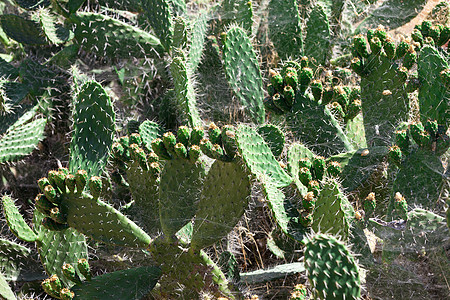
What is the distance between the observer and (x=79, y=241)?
2549mm

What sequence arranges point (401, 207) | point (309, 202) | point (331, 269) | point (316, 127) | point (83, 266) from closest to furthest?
point (331, 269), point (401, 207), point (309, 202), point (83, 266), point (316, 127)

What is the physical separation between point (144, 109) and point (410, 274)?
6.72 ft

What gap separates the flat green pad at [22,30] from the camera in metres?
3.66

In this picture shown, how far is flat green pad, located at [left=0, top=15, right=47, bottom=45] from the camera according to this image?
366 centimetres

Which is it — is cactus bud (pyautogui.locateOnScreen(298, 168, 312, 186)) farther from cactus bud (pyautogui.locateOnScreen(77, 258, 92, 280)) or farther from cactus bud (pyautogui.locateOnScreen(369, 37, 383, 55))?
cactus bud (pyautogui.locateOnScreen(77, 258, 92, 280))

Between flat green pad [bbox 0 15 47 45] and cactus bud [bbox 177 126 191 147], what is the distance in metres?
1.81

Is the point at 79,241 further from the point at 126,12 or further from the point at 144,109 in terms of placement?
the point at 126,12

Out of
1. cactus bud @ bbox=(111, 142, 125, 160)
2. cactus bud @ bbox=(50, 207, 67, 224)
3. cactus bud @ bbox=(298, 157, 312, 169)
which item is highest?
cactus bud @ bbox=(298, 157, 312, 169)

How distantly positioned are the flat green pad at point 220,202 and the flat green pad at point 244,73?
27.2 inches

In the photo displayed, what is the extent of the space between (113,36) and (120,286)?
1.81 m

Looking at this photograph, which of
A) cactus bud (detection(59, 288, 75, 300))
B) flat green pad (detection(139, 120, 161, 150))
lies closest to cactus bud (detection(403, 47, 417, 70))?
flat green pad (detection(139, 120, 161, 150))

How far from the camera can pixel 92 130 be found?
266cm

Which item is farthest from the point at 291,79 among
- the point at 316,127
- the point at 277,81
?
the point at 316,127

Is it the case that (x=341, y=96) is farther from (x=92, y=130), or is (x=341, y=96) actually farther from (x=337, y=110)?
(x=92, y=130)
